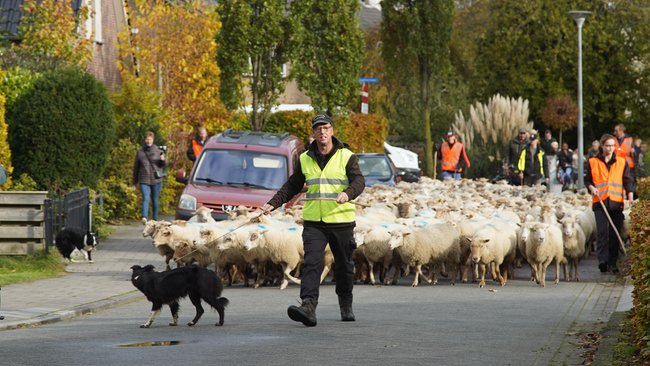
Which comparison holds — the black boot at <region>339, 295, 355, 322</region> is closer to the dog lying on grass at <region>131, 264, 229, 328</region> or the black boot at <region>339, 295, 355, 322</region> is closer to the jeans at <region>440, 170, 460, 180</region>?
the dog lying on grass at <region>131, 264, 229, 328</region>

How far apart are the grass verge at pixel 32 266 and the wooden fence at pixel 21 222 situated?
125 mm

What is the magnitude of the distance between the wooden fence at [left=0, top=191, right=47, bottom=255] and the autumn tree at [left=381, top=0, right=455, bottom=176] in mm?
27791

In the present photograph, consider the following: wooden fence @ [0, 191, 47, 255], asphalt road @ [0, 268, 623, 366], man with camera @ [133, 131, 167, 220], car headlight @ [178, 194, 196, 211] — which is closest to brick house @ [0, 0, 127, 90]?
man with camera @ [133, 131, 167, 220]

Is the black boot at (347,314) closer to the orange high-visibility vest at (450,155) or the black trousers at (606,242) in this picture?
the black trousers at (606,242)

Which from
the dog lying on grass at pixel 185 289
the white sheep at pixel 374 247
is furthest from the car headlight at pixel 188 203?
the dog lying on grass at pixel 185 289

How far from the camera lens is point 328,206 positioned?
13.0 m

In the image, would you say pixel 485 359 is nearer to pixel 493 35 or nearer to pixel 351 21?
pixel 351 21

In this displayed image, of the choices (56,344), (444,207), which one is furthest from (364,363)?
(444,207)

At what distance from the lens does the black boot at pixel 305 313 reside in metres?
12.5

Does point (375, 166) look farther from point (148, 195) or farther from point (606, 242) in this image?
point (606, 242)

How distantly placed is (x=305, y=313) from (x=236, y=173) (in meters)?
9.49

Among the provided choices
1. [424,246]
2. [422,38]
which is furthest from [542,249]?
[422,38]

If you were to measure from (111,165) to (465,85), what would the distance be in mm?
35798

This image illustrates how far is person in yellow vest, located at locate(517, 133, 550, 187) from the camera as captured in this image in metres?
32.2
